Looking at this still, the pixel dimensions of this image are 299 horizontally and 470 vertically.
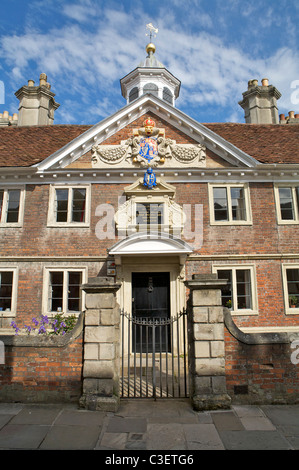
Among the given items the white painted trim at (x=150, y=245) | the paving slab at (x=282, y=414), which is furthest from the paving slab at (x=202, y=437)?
the white painted trim at (x=150, y=245)

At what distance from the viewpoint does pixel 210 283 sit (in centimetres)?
661

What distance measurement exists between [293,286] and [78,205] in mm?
8548

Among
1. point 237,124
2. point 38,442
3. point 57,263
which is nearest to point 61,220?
point 57,263

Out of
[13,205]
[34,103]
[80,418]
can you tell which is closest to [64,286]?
[13,205]

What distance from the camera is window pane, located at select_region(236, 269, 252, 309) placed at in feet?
38.7

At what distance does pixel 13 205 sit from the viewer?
1251 centimetres

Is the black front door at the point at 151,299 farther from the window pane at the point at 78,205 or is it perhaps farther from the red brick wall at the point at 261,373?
the red brick wall at the point at 261,373

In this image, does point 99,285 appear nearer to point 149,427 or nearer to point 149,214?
point 149,427

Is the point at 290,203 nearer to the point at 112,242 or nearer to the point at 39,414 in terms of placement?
the point at 112,242

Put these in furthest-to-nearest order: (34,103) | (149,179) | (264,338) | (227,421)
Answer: (34,103) < (149,179) < (264,338) < (227,421)

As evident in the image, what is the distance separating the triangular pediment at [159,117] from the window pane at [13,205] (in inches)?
54.5

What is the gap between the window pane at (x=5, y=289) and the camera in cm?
1170

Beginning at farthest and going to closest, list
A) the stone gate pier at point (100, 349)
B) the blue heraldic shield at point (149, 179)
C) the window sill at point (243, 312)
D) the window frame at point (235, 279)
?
the blue heraldic shield at point (149, 179), the window frame at point (235, 279), the window sill at point (243, 312), the stone gate pier at point (100, 349)

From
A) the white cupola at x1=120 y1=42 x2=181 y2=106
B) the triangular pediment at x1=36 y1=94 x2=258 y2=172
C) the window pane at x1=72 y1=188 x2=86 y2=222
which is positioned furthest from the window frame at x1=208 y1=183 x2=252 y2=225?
the white cupola at x1=120 y1=42 x2=181 y2=106
